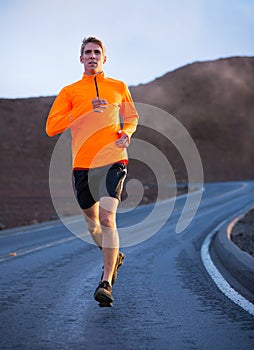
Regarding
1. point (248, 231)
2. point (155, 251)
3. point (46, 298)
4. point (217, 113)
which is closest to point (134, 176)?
point (217, 113)

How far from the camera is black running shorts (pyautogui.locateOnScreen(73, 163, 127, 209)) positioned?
187 inches

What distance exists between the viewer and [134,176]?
225ft

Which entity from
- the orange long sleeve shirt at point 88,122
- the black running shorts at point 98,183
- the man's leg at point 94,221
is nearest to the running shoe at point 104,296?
the man's leg at point 94,221

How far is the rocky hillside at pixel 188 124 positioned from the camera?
219 ft

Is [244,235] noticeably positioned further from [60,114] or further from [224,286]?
[60,114]

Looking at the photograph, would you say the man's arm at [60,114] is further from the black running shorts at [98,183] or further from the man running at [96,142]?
the black running shorts at [98,183]

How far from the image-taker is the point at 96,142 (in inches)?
188

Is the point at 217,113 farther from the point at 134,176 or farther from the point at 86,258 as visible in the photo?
the point at 86,258

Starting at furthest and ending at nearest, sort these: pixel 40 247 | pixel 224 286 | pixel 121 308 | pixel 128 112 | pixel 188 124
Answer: pixel 188 124 < pixel 40 247 < pixel 224 286 < pixel 128 112 < pixel 121 308

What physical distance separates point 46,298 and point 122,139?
1591mm

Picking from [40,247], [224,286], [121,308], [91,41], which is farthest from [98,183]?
[40,247]

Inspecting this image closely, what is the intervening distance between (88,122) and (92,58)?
0.57 metres

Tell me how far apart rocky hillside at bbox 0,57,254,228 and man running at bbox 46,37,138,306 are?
37532mm

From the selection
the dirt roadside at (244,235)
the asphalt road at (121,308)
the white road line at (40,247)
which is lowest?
the dirt roadside at (244,235)
